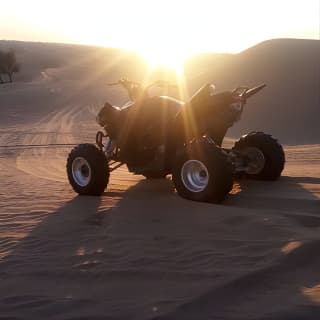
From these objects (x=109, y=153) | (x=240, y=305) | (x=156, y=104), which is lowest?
(x=240, y=305)

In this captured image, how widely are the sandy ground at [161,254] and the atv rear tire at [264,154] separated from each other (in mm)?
219

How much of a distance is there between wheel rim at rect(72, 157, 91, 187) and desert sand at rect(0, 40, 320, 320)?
24 cm

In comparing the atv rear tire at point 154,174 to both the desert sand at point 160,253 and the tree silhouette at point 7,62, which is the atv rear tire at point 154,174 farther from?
the tree silhouette at point 7,62

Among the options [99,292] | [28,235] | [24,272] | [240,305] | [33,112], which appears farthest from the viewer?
[33,112]

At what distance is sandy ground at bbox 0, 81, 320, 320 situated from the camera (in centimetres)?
433

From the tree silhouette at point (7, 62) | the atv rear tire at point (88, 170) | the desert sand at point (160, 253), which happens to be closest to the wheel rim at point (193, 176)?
the desert sand at point (160, 253)

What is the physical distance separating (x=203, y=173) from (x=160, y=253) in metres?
2.30

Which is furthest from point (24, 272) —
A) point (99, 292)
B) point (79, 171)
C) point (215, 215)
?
point (79, 171)

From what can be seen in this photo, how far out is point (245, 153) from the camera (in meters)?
9.17

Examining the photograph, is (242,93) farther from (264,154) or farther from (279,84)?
(279,84)

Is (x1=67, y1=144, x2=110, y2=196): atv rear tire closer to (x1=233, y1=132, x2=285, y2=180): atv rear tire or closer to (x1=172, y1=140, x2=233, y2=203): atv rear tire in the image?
(x1=172, y1=140, x2=233, y2=203): atv rear tire

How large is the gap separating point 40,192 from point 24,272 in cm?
424

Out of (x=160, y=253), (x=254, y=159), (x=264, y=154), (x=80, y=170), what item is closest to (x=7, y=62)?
(x=80, y=170)

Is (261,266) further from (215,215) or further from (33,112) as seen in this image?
(33,112)
